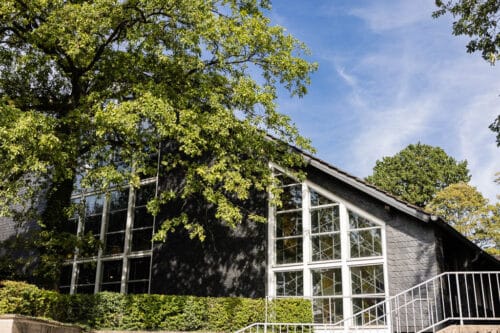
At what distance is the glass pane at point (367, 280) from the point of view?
12.4 m

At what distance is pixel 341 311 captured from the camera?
41.2 feet

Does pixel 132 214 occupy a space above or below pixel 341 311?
above

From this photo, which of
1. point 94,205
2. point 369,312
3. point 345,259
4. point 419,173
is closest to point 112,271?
point 94,205

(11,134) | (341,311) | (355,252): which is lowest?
(341,311)

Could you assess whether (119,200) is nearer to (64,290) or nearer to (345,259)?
(64,290)

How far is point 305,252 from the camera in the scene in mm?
13734

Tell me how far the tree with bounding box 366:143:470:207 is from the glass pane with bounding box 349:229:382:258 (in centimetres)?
2828

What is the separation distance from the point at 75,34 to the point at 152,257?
7.88 metres

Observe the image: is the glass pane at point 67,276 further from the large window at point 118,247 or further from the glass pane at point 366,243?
the glass pane at point 366,243

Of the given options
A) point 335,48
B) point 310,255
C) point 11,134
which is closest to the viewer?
point 11,134

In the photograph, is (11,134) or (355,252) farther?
(355,252)

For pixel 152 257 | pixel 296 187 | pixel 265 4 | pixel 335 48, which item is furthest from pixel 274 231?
pixel 265 4

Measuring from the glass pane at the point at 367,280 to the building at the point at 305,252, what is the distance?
0.03m

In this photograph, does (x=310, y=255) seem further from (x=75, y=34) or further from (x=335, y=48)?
(x=75, y=34)
